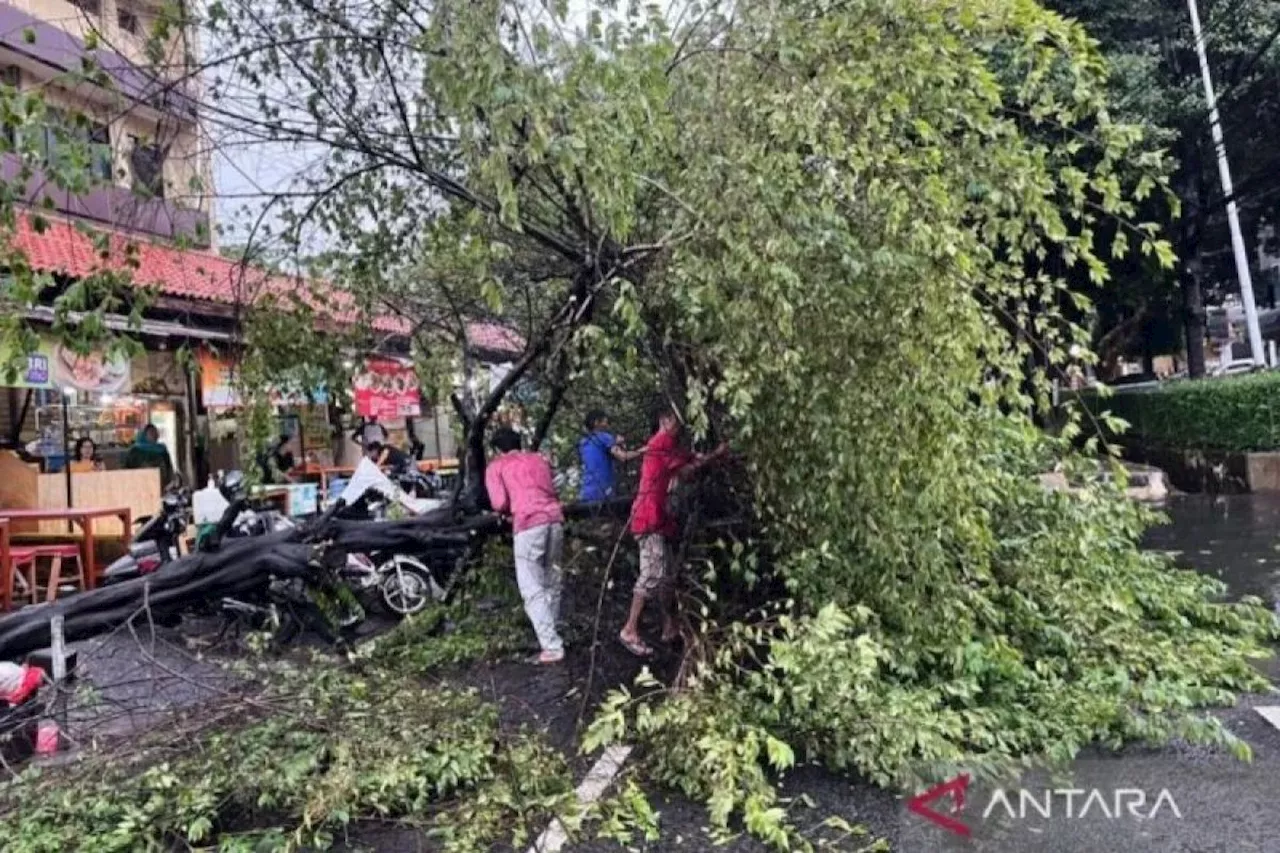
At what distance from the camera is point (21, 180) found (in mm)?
4480

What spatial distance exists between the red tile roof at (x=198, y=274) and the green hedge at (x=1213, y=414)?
11983 mm

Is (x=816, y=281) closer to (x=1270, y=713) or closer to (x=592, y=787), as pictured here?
(x=592, y=787)

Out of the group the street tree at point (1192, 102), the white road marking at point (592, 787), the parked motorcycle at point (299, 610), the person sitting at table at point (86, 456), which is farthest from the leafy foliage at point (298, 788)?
the street tree at point (1192, 102)

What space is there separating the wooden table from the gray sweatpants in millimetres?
5052

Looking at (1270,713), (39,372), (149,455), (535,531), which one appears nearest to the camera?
(1270,713)

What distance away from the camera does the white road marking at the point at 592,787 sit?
4.03 meters

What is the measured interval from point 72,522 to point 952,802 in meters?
9.28

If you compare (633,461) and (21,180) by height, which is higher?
(21,180)

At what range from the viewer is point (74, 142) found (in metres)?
4.22

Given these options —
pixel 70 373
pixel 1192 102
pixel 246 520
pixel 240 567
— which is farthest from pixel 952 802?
pixel 1192 102

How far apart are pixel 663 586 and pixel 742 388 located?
146 centimetres

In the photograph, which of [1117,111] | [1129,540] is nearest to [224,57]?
[1129,540]

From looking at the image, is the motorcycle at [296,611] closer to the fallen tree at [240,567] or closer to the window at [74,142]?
the fallen tree at [240,567]

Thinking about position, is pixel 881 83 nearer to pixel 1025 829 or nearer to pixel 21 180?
pixel 1025 829
